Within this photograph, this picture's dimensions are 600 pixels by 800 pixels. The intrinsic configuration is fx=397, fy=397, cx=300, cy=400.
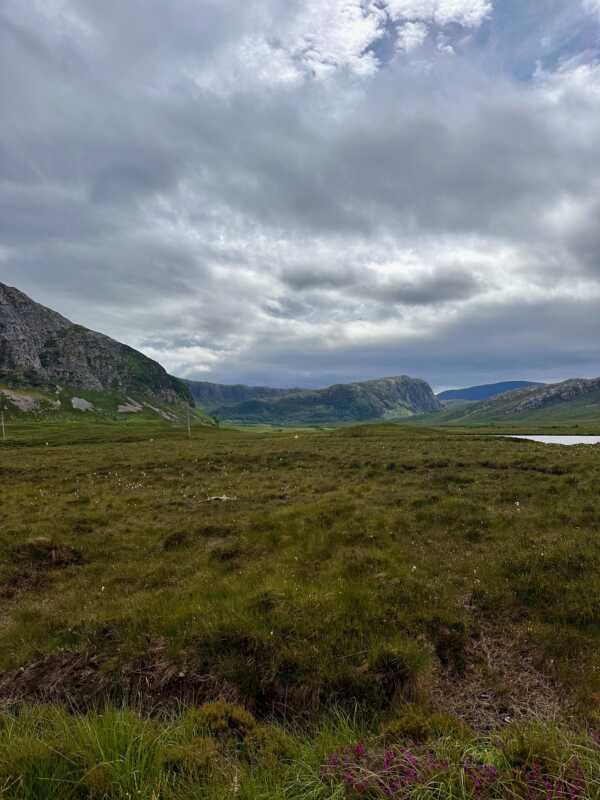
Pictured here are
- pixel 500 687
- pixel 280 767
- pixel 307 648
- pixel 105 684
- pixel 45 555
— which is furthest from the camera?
pixel 45 555

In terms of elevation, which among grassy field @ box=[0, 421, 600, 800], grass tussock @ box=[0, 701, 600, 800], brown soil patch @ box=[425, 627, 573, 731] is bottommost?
brown soil patch @ box=[425, 627, 573, 731]

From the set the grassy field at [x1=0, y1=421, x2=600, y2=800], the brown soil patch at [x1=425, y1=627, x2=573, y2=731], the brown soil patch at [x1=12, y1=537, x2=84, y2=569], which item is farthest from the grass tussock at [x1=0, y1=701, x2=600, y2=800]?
the brown soil patch at [x1=12, y1=537, x2=84, y2=569]

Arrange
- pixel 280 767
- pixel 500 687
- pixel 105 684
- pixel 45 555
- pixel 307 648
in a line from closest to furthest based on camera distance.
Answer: pixel 280 767
pixel 500 687
pixel 105 684
pixel 307 648
pixel 45 555

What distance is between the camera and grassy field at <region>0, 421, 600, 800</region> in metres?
4.54

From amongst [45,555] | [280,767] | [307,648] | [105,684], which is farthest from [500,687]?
[45,555]

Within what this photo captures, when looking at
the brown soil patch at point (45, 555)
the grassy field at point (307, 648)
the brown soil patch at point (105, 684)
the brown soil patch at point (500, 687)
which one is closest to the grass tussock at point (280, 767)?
the grassy field at point (307, 648)

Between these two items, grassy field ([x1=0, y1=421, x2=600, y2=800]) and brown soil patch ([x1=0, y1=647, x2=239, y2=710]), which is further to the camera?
brown soil patch ([x1=0, y1=647, x2=239, y2=710])

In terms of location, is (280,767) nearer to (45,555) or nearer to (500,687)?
(500,687)

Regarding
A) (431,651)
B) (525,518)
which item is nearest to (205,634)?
(431,651)

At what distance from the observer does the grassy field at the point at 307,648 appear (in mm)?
4543

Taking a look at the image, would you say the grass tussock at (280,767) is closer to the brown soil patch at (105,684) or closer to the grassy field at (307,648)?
the grassy field at (307,648)

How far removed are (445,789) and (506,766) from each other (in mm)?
926

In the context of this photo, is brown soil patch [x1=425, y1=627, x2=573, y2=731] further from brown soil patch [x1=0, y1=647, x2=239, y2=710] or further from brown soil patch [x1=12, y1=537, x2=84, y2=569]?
brown soil patch [x1=12, y1=537, x2=84, y2=569]

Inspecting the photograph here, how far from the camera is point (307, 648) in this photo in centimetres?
853
